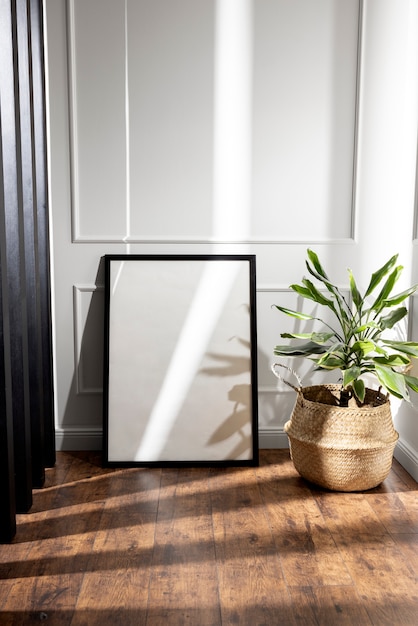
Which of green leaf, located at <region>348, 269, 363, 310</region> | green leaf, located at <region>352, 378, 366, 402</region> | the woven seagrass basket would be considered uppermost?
green leaf, located at <region>348, 269, 363, 310</region>

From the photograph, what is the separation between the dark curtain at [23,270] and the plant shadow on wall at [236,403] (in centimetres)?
75

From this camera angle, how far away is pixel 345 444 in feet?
8.77

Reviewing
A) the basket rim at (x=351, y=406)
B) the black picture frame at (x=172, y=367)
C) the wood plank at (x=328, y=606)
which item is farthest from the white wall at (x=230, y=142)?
the wood plank at (x=328, y=606)

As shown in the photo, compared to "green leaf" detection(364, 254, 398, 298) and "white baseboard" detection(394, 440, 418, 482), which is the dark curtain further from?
"white baseboard" detection(394, 440, 418, 482)

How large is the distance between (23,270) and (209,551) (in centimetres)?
118

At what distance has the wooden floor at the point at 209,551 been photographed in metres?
1.88

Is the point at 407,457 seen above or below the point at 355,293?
below

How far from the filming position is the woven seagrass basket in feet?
8.79

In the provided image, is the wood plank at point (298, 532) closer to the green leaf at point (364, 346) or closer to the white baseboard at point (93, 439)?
the white baseboard at point (93, 439)

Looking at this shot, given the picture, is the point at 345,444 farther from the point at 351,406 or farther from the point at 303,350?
the point at 303,350

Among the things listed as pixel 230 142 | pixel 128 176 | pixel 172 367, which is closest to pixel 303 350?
pixel 172 367

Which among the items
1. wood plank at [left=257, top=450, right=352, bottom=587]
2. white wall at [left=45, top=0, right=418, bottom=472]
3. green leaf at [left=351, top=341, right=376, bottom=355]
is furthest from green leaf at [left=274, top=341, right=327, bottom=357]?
wood plank at [left=257, top=450, right=352, bottom=587]

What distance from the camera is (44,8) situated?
2.94 meters

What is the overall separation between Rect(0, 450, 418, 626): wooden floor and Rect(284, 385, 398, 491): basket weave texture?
0.08 m
